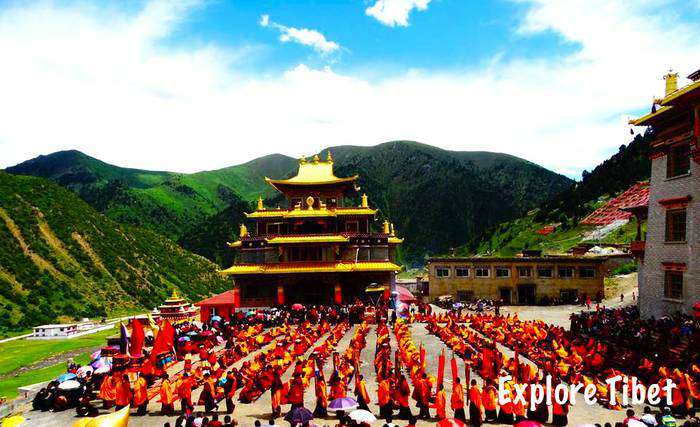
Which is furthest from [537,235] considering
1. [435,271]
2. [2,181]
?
[2,181]

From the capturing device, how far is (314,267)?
41062mm

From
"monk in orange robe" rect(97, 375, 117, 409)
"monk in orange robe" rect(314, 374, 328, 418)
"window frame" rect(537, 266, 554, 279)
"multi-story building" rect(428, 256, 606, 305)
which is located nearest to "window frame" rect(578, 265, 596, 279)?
"multi-story building" rect(428, 256, 606, 305)

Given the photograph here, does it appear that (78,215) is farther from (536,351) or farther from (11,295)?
(536,351)

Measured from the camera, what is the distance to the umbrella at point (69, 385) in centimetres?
1619

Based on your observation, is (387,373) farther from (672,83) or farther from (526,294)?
(526,294)

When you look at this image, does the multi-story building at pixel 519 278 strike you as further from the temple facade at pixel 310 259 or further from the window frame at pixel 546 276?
the temple facade at pixel 310 259

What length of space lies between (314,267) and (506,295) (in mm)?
20999

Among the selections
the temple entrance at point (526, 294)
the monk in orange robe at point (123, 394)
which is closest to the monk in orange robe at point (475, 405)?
the monk in orange robe at point (123, 394)

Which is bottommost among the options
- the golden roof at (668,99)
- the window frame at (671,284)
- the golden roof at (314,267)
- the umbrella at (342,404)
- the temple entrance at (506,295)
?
the temple entrance at (506,295)

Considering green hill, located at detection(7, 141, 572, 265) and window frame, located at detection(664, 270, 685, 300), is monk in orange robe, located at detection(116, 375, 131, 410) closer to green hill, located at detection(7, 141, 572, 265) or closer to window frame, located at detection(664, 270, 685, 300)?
window frame, located at detection(664, 270, 685, 300)

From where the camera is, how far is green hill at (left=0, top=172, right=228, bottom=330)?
175 ft

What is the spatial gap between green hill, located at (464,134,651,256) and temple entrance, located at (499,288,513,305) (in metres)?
30.8

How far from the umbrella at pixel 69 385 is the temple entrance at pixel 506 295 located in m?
40.9

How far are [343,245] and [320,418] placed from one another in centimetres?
2779
